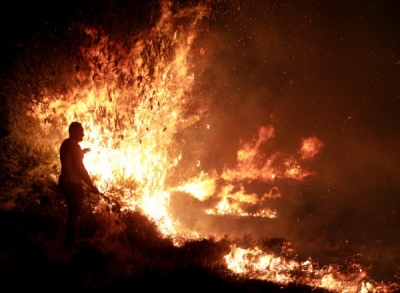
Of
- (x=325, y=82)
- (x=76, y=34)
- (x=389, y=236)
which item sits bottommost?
(x=389, y=236)

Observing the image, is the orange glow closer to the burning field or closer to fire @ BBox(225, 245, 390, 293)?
the burning field

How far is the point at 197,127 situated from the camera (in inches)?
696

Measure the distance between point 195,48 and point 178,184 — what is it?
604cm

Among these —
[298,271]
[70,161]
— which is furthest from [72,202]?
[298,271]

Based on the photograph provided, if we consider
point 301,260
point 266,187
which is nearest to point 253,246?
point 301,260

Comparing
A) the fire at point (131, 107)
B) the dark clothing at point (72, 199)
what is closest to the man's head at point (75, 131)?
the dark clothing at point (72, 199)

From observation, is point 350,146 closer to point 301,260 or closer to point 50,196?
point 301,260

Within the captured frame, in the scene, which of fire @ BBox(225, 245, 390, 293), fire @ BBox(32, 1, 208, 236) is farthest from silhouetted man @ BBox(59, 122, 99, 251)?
fire @ BBox(225, 245, 390, 293)

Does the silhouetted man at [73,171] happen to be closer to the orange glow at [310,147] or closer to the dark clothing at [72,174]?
the dark clothing at [72,174]

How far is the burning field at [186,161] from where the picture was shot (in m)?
6.57

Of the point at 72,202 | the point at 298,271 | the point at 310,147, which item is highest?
the point at 310,147

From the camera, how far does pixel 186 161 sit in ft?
51.6

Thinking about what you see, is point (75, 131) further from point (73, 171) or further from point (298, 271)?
point (298, 271)

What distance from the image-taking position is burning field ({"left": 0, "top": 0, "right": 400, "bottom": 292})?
6574 millimetres
